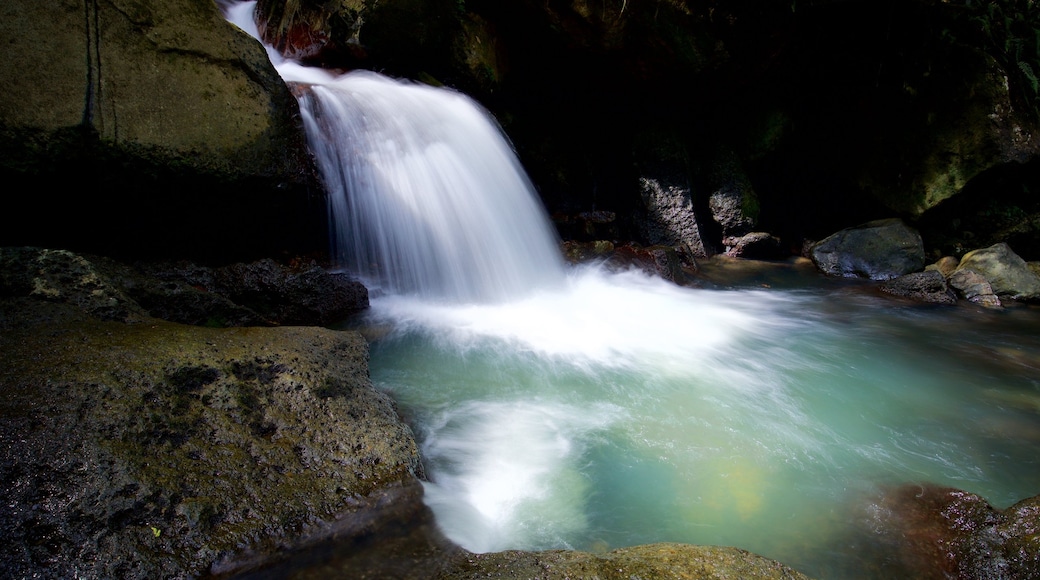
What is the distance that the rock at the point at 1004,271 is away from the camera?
701 centimetres

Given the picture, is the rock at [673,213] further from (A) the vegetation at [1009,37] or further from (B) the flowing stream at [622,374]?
(A) the vegetation at [1009,37]

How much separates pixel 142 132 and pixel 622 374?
4153 mm

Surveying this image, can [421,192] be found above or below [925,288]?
above

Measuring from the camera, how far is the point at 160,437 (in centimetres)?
186

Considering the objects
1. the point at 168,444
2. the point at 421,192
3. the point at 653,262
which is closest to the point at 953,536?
the point at 168,444

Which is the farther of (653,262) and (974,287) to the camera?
(653,262)

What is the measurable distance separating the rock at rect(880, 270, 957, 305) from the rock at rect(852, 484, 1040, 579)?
541cm

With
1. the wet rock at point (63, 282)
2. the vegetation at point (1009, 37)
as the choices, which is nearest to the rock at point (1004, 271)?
the vegetation at point (1009, 37)

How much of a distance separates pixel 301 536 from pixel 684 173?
28.9 ft

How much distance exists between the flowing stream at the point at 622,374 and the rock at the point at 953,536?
0.38 ft

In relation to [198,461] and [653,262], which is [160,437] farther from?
[653,262]

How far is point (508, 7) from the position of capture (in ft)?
24.8

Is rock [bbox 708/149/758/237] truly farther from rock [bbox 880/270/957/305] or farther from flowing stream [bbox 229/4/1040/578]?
rock [bbox 880/270/957/305]

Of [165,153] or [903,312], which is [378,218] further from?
[903,312]
